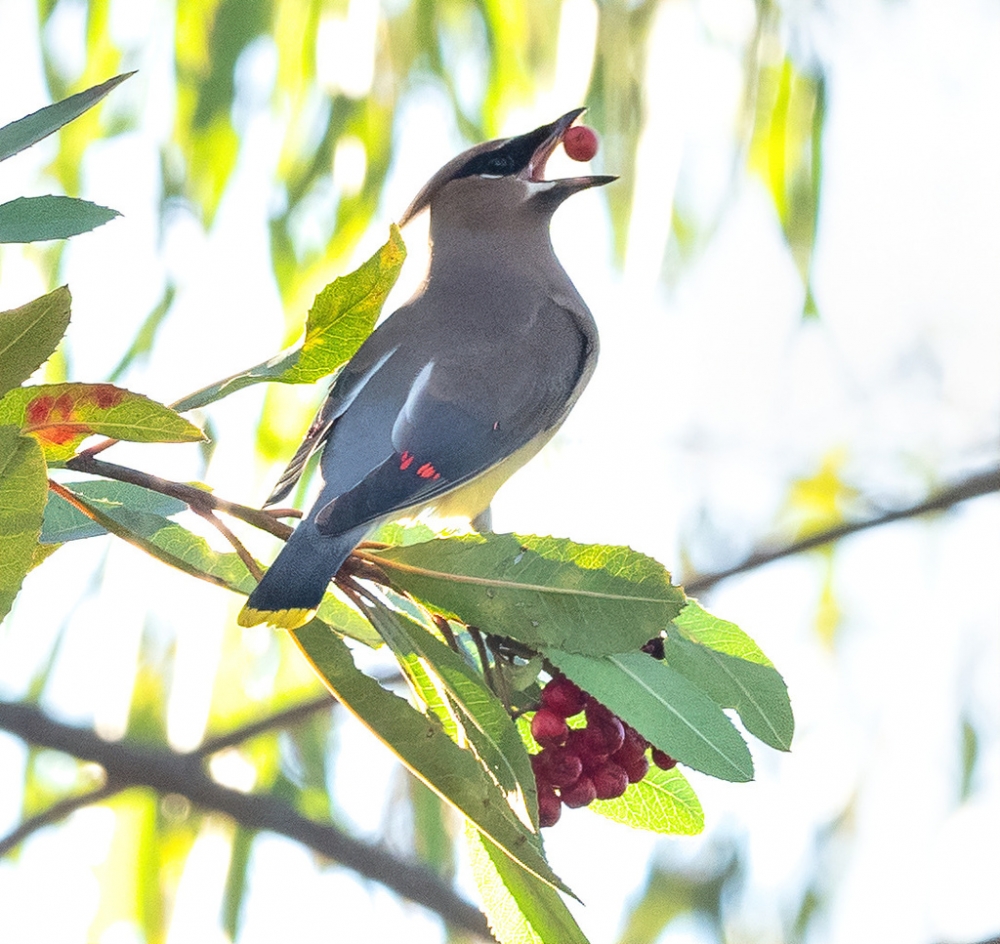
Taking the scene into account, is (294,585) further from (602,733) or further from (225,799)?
(225,799)

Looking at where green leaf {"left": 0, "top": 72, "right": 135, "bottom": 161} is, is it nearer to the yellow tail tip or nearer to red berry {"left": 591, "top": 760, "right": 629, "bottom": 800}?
the yellow tail tip

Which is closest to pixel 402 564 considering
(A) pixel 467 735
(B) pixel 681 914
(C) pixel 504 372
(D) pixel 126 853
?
(A) pixel 467 735

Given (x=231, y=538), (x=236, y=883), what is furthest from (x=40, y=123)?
(x=236, y=883)

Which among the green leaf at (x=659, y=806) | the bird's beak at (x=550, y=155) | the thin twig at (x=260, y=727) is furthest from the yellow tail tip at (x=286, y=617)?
the thin twig at (x=260, y=727)

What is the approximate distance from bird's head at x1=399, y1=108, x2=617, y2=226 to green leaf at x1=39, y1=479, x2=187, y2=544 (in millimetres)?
1100

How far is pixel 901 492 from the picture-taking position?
11.1 ft

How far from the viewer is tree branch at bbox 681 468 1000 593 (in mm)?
2920

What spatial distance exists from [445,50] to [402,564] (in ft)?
8.12

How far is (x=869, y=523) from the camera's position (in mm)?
3008

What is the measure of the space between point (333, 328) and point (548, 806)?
43 cm

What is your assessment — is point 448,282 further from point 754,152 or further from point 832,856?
point 832,856

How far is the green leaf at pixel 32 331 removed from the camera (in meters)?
1.00

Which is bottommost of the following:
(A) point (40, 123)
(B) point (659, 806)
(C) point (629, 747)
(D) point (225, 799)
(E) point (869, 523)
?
(D) point (225, 799)

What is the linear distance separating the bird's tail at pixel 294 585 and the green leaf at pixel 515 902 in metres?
0.22
